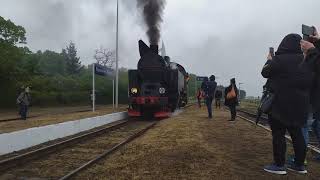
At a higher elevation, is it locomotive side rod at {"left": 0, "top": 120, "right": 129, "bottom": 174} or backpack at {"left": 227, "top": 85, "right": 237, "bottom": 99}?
backpack at {"left": 227, "top": 85, "right": 237, "bottom": 99}

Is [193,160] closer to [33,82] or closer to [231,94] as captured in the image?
[231,94]

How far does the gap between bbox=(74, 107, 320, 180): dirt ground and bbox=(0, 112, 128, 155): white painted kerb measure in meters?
2.62

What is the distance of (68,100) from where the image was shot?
56656mm

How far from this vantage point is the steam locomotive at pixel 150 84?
24438 millimetres

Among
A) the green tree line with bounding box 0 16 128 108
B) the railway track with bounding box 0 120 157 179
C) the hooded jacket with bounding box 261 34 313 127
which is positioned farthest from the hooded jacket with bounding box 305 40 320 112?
the green tree line with bounding box 0 16 128 108

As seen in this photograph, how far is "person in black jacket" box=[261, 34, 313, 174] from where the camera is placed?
7.56 meters

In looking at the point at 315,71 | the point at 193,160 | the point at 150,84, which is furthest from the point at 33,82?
the point at 315,71

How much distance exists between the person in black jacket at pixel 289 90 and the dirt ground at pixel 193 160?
621 mm

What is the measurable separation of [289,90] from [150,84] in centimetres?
1740

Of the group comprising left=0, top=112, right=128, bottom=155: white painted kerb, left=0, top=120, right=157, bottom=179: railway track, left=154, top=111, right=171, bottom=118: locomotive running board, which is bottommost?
left=0, top=120, right=157, bottom=179: railway track

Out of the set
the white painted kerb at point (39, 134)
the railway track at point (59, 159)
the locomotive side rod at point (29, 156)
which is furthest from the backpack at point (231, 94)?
the locomotive side rod at point (29, 156)

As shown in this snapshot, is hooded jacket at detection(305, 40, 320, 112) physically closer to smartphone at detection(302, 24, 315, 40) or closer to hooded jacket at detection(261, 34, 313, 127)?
hooded jacket at detection(261, 34, 313, 127)

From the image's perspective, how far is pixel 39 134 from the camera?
13.6m

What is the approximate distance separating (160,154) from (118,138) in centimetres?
530
